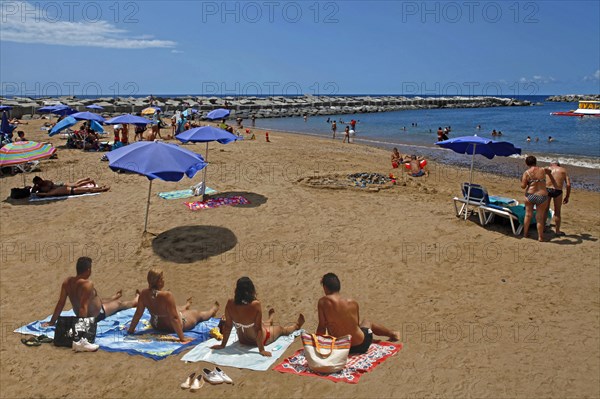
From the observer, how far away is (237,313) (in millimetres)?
5188

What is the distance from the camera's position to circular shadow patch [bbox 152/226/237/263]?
8.10 metres

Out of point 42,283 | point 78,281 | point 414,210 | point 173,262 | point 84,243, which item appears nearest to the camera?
point 78,281

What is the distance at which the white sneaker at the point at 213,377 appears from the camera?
4.68 m

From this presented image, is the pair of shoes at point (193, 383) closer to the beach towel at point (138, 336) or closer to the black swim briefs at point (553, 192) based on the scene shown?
the beach towel at point (138, 336)

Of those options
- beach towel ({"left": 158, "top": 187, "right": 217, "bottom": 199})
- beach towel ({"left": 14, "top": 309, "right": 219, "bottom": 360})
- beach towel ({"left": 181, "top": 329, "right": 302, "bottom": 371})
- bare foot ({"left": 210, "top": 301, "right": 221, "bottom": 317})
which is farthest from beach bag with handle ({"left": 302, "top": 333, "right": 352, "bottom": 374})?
beach towel ({"left": 158, "top": 187, "right": 217, "bottom": 199})

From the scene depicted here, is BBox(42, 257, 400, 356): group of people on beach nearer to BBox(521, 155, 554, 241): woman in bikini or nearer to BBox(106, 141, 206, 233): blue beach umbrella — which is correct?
BBox(106, 141, 206, 233): blue beach umbrella

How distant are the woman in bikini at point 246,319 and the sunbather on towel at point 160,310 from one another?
63cm

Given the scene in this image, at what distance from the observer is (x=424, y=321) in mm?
5992

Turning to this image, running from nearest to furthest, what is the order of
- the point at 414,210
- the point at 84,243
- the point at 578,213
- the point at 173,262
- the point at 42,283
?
1. the point at 42,283
2. the point at 173,262
3. the point at 84,243
4. the point at 414,210
5. the point at 578,213

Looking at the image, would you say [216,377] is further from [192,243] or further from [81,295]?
[192,243]

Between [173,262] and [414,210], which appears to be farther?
[414,210]

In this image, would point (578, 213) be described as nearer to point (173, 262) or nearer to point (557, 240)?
point (557, 240)

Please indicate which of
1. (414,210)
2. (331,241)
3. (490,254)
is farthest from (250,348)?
(414,210)

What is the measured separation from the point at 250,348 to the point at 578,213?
9.84m
